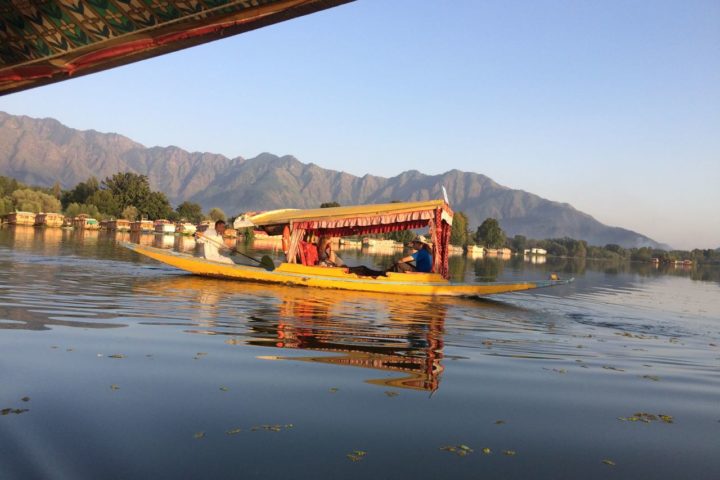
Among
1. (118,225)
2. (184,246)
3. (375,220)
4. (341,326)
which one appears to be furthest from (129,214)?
(341,326)

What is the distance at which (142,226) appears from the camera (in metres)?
108

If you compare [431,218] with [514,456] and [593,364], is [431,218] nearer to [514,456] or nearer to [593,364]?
[593,364]

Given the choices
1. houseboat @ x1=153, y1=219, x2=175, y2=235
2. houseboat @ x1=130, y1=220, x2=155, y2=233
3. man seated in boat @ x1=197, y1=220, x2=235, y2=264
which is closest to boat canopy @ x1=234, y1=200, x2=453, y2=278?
man seated in boat @ x1=197, y1=220, x2=235, y2=264

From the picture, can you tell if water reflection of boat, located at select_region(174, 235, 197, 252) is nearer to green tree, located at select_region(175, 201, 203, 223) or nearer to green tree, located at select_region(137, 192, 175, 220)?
green tree, located at select_region(137, 192, 175, 220)

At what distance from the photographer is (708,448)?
5.25 m

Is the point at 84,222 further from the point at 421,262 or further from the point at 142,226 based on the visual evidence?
the point at 421,262

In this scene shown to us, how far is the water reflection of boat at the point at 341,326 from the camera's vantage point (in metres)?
8.30

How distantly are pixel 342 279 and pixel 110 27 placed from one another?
17.3 metres

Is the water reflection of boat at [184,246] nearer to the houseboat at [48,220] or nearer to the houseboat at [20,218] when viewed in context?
the houseboat at [48,220]

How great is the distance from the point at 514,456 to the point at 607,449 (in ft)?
3.33

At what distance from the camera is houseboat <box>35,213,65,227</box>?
3546 inches

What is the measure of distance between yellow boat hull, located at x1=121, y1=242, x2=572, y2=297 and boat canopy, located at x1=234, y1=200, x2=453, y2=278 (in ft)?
3.76

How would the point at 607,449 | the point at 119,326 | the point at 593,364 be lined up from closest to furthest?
1. the point at 607,449
2. the point at 593,364
3. the point at 119,326

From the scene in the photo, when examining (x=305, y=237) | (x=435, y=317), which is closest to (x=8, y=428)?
(x=435, y=317)
